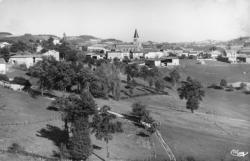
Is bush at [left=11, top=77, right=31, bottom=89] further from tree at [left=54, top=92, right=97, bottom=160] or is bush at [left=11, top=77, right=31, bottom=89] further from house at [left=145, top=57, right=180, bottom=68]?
house at [left=145, top=57, right=180, bottom=68]

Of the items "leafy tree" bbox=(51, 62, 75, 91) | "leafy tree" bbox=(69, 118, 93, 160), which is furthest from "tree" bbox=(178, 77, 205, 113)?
"leafy tree" bbox=(69, 118, 93, 160)

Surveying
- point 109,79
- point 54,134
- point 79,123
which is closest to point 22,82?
point 109,79

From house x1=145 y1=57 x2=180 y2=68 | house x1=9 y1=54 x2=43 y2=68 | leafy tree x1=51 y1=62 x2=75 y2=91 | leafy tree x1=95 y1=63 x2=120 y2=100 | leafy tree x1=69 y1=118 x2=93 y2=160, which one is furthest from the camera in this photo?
house x1=145 y1=57 x2=180 y2=68

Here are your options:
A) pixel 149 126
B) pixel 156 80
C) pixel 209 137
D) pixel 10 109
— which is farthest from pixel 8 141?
pixel 156 80

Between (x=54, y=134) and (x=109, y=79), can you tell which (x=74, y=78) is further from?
(x=54, y=134)

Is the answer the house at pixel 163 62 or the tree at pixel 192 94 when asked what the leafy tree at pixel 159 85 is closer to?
the tree at pixel 192 94

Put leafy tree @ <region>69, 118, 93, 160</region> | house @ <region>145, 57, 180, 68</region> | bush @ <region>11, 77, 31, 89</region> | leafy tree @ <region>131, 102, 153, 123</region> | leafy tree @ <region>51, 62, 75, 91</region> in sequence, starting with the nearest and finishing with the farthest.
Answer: leafy tree @ <region>69, 118, 93, 160</region>, leafy tree @ <region>131, 102, 153, 123</region>, leafy tree @ <region>51, 62, 75, 91</region>, bush @ <region>11, 77, 31, 89</region>, house @ <region>145, 57, 180, 68</region>

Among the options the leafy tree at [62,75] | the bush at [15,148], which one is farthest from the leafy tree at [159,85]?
the bush at [15,148]

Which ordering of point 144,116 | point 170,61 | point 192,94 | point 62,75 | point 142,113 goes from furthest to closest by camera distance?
1. point 170,61
2. point 192,94
3. point 62,75
4. point 142,113
5. point 144,116
